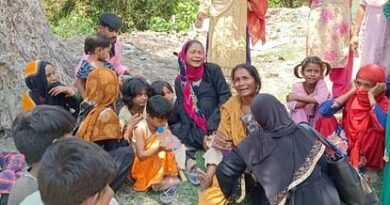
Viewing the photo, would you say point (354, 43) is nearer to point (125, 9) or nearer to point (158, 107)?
point (158, 107)

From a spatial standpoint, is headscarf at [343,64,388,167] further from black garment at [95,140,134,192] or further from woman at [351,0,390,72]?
black garment at [95,140,134,192]

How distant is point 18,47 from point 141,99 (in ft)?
5.87

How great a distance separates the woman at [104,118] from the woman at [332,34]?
7.02ft

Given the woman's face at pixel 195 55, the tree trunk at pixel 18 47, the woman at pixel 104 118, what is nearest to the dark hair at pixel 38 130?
the woman at pixel 104 118

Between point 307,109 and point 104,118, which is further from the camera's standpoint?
point 307,109

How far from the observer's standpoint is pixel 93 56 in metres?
5.53

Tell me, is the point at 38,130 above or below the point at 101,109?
above

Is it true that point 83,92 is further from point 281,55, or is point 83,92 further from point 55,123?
point 281,55

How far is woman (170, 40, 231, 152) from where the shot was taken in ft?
16.8

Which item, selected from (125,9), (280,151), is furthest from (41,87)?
(125,9)

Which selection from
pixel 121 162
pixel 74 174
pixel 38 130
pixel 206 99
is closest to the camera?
pixel 74 174

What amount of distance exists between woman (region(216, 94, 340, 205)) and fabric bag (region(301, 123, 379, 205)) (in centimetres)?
11

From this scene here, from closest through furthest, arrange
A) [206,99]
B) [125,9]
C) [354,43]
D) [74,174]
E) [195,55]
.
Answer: [74,174] → [195,55] → [206,99] → [354,43] → [125,9]

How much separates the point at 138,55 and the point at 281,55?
1.88 m
